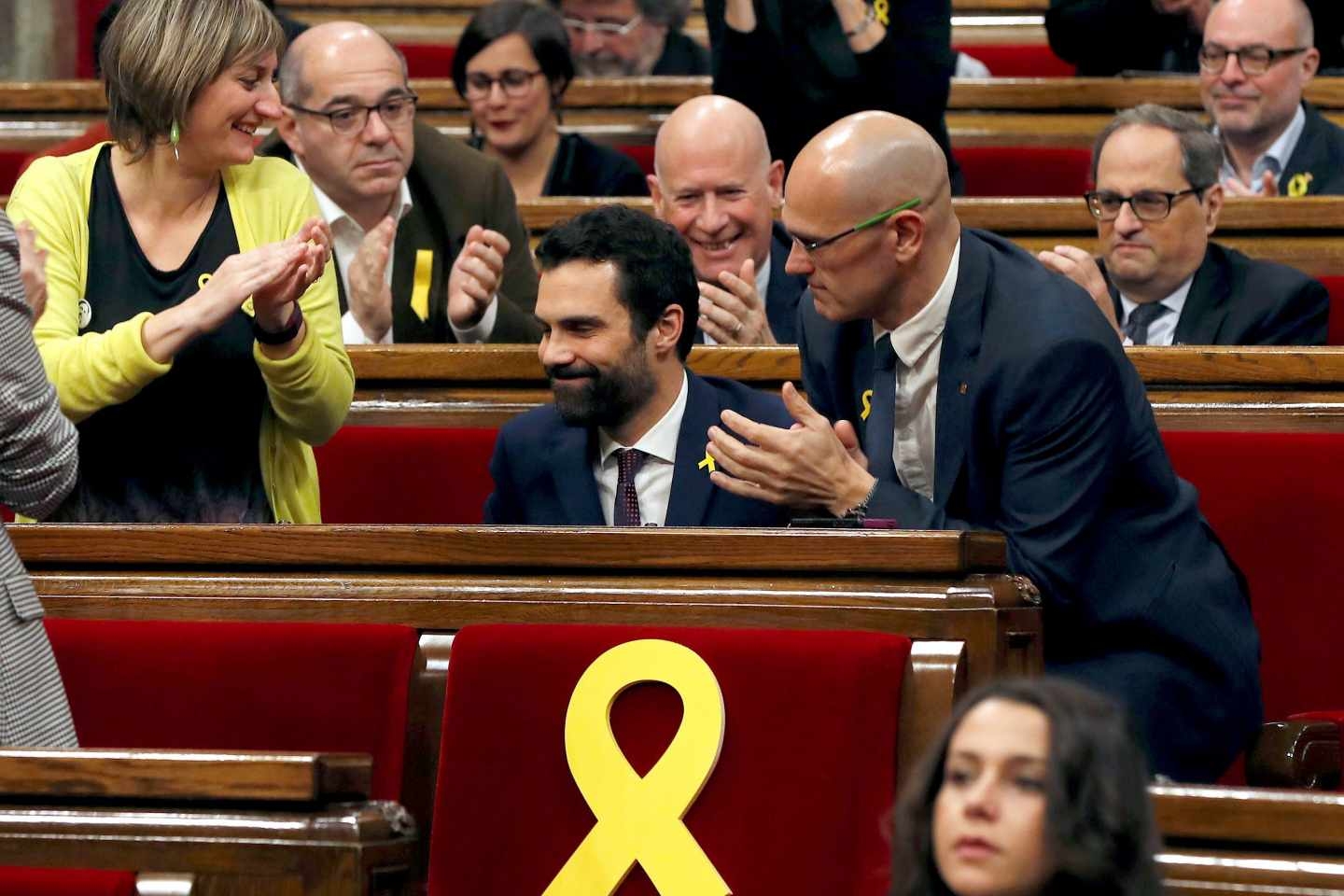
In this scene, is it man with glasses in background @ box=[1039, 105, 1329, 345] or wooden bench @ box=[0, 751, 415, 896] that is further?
man with glasses in background @ box=[1039, 105, 1329, 345]

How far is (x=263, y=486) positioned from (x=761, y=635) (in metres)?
0.72

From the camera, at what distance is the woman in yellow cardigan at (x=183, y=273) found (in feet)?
6.29

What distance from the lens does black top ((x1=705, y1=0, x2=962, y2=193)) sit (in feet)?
10.2

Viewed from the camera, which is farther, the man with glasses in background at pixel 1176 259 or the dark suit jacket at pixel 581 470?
the man with glasses in background at pixel 1176 259

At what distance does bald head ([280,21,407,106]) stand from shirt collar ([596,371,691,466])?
91 centimetres

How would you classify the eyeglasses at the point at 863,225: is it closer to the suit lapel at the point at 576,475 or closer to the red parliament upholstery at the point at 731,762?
the suit lapel at the point at 576,475

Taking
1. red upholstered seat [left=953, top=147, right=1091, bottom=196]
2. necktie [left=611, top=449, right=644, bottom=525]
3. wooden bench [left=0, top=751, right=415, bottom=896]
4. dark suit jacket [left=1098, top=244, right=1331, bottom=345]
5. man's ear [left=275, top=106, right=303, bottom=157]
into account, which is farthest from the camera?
red upholstered seat [left=953, top=147, right=1091, bottom=196]

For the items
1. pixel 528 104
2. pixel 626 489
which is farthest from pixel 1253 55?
pixel 626 489

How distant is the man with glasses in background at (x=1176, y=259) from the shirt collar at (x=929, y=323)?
0.67 meters

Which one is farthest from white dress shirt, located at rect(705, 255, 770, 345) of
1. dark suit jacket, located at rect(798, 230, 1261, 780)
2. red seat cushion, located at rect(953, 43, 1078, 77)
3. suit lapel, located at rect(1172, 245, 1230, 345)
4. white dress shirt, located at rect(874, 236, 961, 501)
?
red seat cushion, located at rect(953, 43, 1078, 77)

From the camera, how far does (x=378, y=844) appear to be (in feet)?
4.19

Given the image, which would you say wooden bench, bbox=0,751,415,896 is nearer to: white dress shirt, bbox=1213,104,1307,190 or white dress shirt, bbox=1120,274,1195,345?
white dress shirt, bbox=1120,274,1195,345

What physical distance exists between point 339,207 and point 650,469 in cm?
95

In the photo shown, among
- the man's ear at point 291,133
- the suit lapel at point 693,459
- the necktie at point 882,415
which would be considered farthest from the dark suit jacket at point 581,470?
the man's ear at point 291,133
